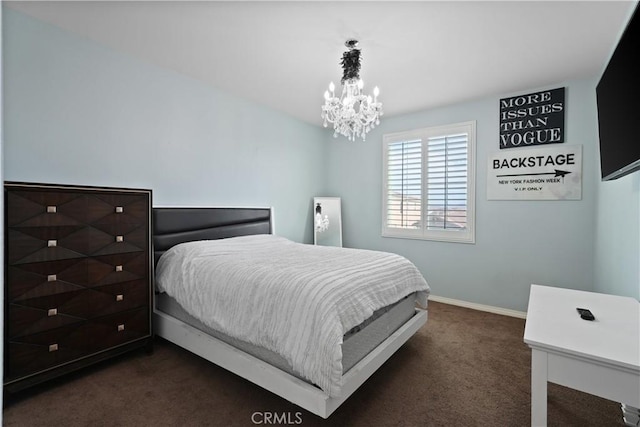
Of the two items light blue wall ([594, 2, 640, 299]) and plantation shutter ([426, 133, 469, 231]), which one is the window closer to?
plantation shutter ([426, 133, 469, 231])

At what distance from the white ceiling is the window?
2.56 feet

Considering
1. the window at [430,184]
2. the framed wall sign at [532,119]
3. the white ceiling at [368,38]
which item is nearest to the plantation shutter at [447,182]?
the window at [430,184]

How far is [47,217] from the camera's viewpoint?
2.08 m

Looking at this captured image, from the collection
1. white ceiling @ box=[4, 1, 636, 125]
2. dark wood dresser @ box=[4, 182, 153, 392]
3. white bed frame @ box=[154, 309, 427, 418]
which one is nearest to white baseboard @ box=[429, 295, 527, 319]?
white bed frame @ box=[154, 309, 427, 418]

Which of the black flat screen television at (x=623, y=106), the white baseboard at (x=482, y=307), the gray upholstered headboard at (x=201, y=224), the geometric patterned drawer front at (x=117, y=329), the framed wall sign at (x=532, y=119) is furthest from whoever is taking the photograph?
the white baseboard at (x=482, y=307)

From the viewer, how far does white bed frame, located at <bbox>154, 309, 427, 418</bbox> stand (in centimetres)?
174

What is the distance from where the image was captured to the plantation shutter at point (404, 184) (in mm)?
4254

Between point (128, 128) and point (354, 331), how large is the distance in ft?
8.35

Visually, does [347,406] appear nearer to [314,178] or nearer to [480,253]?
[480,253]

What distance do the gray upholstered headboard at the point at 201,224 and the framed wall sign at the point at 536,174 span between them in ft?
8.98

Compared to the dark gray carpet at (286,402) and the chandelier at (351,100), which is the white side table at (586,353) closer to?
the dark gray carpet at (286,402)

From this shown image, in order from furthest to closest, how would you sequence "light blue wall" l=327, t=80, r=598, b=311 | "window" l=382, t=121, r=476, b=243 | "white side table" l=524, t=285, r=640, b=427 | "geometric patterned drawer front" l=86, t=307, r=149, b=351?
"window" l=382, t=121, r=476, b=243, "light blue wall" l=327, t=80, r=598, b=311, "geometric patterned drawer front" l=86, t=307, r=149, b=351, "white side table" l=524, t=285, r=640, b=427

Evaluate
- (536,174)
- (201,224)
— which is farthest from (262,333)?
(536,174)

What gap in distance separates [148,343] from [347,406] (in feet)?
5.45
